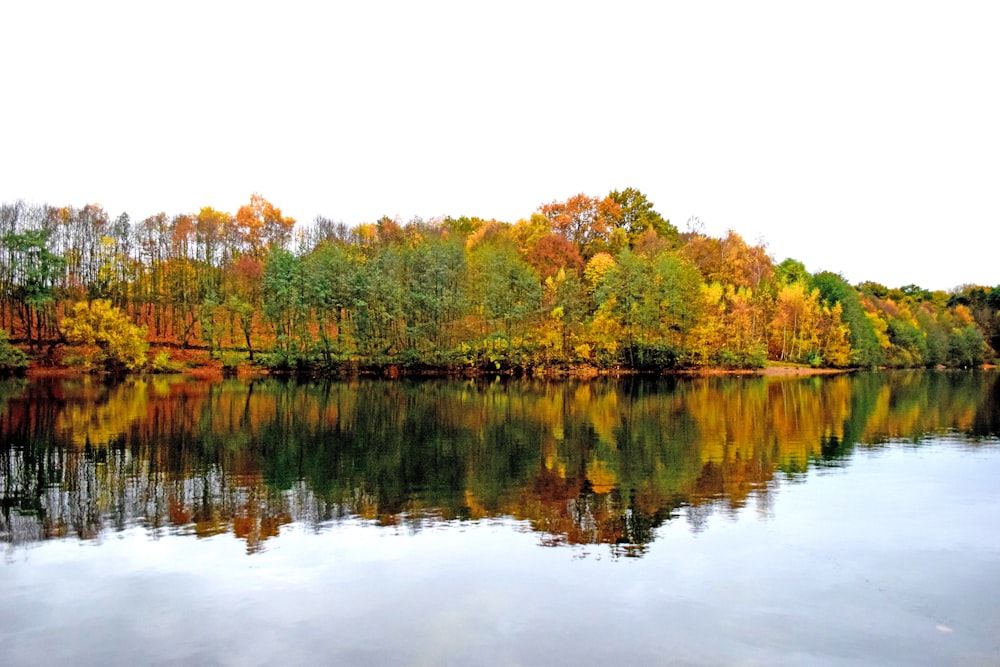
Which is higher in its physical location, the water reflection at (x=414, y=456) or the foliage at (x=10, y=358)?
the foliage at (x=10, y=358)

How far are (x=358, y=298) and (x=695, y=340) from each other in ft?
98.3

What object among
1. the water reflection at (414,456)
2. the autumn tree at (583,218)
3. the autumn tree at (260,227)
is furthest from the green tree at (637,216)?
the water reflection at (414,456)

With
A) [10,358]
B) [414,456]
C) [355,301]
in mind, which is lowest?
[414,456]

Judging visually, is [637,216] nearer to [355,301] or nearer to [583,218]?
[583,218]

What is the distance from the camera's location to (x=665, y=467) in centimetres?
1895

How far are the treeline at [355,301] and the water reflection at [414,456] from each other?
21161mm

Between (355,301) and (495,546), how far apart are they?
51906 mm

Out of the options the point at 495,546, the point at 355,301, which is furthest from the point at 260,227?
the point at 495,546

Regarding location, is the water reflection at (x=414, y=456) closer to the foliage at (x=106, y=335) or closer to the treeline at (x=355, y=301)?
the foliage at (x=106, y=335)

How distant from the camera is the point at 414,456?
2064 centimetres

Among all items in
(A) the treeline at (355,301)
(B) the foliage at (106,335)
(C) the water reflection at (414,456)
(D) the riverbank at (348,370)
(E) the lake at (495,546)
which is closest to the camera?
(E) the lake at (495,546)

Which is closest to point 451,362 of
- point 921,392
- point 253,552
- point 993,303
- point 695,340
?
point 695,340

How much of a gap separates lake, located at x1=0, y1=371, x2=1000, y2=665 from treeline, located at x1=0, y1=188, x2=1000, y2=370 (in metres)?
36.4

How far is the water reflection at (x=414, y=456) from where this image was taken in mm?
14141
